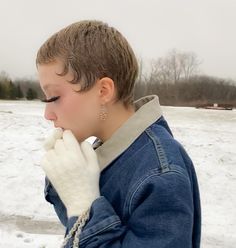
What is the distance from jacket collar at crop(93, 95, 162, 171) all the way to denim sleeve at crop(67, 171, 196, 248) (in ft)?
0.55

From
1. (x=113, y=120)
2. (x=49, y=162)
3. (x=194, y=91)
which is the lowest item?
(x=194, y=91)

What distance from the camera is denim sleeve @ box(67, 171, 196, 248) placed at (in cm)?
116

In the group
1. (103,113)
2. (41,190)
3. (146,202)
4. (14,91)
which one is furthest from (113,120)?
(14,91)

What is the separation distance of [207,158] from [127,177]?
322 inches

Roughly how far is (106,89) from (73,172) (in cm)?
27

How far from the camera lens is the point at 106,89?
1.30 meters

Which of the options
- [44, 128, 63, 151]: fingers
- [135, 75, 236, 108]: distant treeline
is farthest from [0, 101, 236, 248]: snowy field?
[135, 75, 236, 108]: distant treeline

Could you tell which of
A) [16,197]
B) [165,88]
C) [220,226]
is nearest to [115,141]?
[220,226]

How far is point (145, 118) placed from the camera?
1.36 m

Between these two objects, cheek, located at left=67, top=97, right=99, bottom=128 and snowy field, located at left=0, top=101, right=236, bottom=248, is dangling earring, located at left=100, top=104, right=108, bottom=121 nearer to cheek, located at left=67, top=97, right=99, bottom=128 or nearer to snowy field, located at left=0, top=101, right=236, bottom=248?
cheek, located at left=67, top=97, right=99, bottom=128

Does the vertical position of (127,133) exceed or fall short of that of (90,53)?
it falls short

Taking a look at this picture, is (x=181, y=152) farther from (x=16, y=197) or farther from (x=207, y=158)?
(x=207, y=158)

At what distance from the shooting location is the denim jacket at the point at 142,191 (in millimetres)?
1158

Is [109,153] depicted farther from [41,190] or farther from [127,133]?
[41,190]
